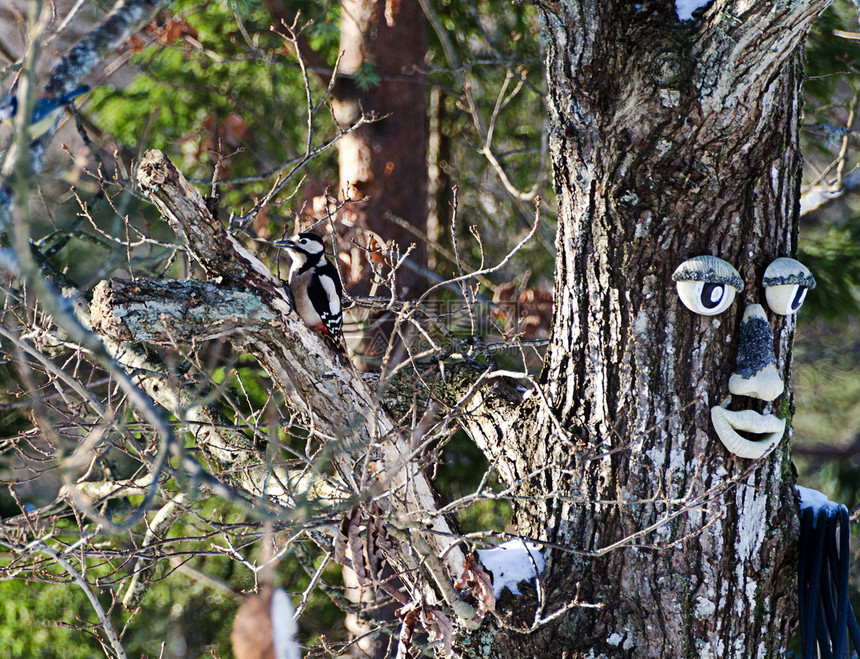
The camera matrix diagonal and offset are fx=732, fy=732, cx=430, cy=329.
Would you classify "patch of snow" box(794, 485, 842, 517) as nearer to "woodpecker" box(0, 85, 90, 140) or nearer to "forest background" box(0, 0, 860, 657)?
"forest background" box(0, 0, 860, 657)

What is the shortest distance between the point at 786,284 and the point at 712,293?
0.79 ft

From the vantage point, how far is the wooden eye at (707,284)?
2.36 m

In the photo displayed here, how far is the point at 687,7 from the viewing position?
235cm

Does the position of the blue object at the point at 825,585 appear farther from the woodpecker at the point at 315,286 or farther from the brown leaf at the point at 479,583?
the woodpecker at the point at 315,286

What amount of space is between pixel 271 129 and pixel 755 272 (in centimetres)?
466

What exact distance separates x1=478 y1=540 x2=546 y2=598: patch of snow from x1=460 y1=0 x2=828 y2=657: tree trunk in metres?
Result: 0.08

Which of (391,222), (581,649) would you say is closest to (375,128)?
(391,222)

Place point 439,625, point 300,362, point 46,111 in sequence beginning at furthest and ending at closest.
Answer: point 300,362, point 439,625, point 46,111

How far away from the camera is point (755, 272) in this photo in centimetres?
245

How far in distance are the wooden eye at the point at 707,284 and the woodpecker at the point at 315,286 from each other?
52.5 inches

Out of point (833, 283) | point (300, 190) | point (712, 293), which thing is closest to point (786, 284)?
point (712, 293)

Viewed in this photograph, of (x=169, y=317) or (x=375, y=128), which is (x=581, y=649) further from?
(x=375, y=128)

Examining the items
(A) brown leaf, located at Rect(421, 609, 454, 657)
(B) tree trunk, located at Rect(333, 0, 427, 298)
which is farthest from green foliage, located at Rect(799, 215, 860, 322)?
(A) brown leaf, located at Rect(421, 609, 454, 657)

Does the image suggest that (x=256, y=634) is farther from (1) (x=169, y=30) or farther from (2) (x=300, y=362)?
(1) (x=169, y=30)
